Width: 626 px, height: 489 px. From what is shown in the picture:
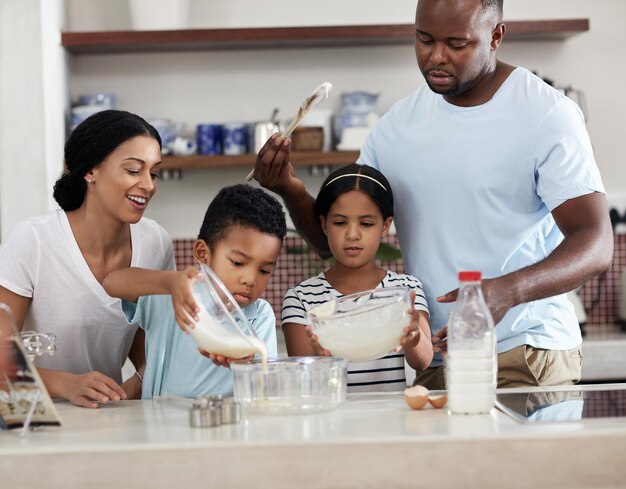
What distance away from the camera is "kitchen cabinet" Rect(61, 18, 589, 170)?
3564 mm

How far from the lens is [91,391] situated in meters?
1.62

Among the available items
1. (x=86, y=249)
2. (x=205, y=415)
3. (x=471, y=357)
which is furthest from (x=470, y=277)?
(x=86, y=249)

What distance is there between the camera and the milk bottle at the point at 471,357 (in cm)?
Result: 139

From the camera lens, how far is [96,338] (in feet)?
6.41

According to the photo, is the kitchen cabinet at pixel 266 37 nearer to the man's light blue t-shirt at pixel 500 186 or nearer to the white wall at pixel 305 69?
the white wall at pixel 305 69

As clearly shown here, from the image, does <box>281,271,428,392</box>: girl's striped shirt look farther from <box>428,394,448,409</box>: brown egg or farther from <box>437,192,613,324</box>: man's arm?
<box>428,394,448,409</box>: brown egg

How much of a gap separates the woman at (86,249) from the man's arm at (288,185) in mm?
231

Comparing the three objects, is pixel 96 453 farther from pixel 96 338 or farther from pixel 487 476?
pixel 96 338

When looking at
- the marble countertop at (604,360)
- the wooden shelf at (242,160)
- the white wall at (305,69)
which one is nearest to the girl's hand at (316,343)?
the marble countertop at (604,360)

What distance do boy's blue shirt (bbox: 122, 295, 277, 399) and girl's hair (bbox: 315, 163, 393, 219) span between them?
0.36m

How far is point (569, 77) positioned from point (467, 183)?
203cm

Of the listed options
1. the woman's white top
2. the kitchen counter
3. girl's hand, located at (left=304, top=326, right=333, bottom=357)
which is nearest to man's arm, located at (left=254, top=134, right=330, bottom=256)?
A: the woman's white top

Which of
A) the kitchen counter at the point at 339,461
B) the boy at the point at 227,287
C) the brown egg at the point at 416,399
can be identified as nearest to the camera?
the kitchen counter at the point at 339,461

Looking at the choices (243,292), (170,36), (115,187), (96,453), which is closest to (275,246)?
(243,292)
